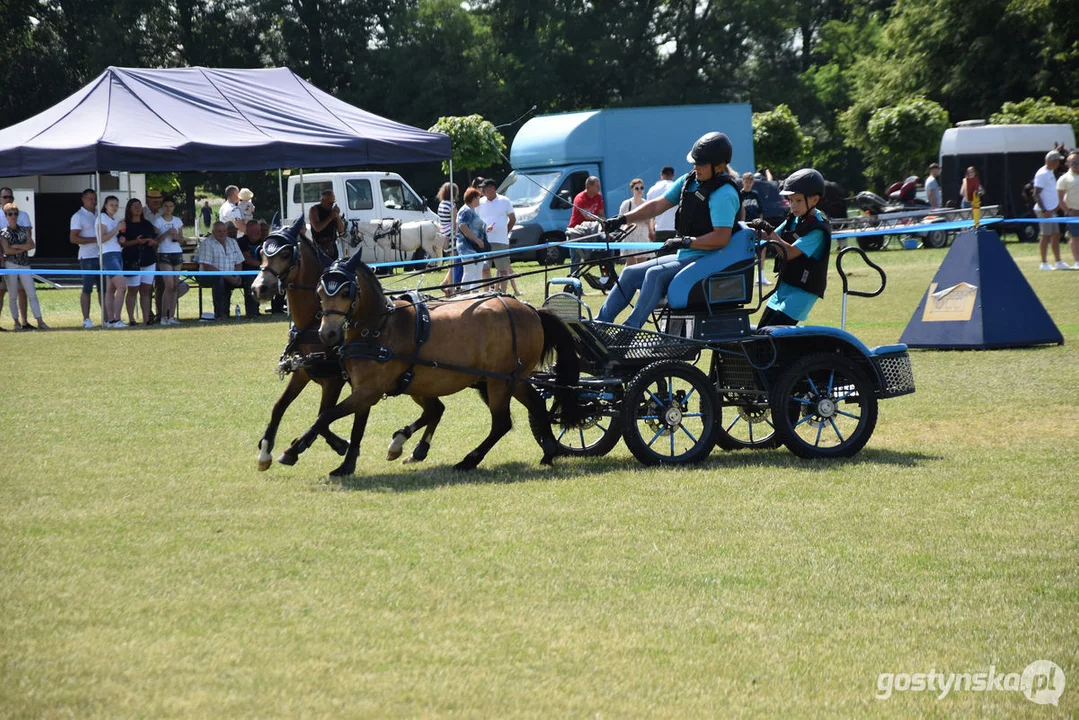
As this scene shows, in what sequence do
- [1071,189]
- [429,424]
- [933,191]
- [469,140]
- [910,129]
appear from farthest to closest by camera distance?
[910,129] → [469,140] → [933,191] → [1071,189] → [429,424]

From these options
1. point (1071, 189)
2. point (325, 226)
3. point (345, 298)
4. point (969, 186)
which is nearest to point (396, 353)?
point (345, 298)

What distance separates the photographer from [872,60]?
164ft

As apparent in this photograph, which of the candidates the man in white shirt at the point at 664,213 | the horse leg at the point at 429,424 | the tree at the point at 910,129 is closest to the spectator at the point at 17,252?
the man in white shirt at the point at 664,213

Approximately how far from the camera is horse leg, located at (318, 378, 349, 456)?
8.71m

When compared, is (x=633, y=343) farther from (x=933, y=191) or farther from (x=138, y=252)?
(x=933, y=191)

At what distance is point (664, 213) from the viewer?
23.3 meters

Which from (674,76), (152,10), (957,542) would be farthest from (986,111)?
(957,542)

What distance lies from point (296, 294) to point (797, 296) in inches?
134

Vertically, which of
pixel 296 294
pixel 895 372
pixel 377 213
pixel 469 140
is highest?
pixel 469 140

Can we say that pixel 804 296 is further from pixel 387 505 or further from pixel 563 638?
pixel 563 638

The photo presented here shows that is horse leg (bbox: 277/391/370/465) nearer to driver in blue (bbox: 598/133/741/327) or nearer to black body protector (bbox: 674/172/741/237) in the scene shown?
driver in blue (bbox: 598/133/741/327)

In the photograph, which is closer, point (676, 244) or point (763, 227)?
point (676, 244)

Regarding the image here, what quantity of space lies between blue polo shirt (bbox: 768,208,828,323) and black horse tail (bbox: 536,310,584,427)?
1.50m

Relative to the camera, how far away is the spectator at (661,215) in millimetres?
21172
